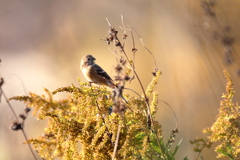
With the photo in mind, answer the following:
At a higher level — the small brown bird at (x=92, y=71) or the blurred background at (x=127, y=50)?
the blurred background at (x=127, y=50)

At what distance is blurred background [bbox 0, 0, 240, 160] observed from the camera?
2.97m

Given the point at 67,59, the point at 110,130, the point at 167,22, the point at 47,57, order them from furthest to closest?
the point at 47,57 < the point at 167,22 < the point at 67,59 < the point at 110,130

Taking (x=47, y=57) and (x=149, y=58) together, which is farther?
(x=47, y=57)

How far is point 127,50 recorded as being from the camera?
14.3ft

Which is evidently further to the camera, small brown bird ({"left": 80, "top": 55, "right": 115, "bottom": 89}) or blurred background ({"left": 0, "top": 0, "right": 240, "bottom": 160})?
small brown bird ({"left": 80, "top": 55, "right": 115, "bottom": 89})

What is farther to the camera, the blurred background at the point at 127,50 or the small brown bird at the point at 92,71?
the small brown bird at the point at 92,71

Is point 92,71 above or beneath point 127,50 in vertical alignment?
beneath

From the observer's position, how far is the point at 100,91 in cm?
106

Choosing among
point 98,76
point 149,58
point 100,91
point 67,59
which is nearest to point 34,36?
point 67,59

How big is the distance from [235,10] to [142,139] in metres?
2.38

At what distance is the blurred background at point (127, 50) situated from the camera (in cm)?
297

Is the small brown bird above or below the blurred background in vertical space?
below

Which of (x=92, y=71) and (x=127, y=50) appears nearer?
(x=92, y=71)

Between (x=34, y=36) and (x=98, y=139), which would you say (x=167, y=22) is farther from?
(x=98, y=139)
